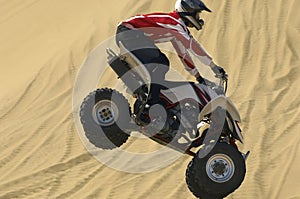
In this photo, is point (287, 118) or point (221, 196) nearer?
point (221, 196)

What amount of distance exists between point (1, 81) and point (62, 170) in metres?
4.15

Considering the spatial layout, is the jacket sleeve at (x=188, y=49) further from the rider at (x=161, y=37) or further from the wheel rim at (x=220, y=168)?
the wheel rim at (x=220, y=168)

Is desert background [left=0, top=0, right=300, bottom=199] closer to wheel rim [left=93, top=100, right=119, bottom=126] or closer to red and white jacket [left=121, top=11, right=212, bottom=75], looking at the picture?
wheel rim [left=93, top=100, right=119, bottom=126]

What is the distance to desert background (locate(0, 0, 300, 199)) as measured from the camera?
9336 millimetres

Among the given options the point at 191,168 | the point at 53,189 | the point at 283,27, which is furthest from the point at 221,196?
the point at 283,27

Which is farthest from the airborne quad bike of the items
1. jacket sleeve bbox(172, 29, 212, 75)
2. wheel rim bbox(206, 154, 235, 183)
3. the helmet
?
the helmet

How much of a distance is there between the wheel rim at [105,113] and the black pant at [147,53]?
721 millimetres

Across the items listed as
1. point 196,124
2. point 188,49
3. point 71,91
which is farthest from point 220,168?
point 71,91

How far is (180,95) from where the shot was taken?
758 centimetres

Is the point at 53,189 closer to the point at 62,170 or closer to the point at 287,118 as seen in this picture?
the point at 62,170

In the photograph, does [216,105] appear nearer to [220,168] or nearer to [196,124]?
[196,124]

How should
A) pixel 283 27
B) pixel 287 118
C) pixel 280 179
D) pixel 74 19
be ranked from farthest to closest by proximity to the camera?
pixel 74 19, pixel 283 27, pixel 287 118, pixel 280 179

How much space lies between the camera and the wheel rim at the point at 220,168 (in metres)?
7.46

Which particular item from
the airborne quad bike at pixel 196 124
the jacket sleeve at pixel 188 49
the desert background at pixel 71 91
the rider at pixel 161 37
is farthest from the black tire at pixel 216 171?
the desert background at pixel 71 91
